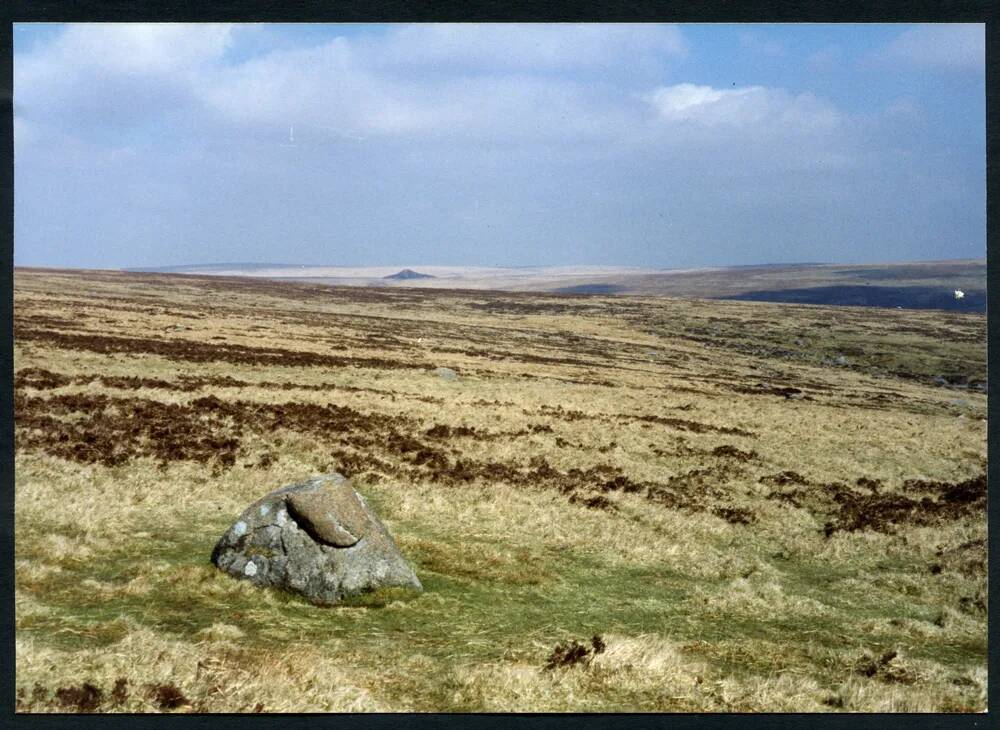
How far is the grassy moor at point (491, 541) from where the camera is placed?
9.02 metres

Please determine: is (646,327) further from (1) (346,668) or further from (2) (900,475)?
(1) (346,668)

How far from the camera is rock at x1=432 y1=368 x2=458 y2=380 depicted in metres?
40.3

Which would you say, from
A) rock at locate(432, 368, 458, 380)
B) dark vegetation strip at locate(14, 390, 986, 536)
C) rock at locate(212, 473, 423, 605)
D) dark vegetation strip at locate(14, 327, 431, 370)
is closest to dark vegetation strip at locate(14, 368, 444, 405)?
dark vegetation strip at locate(14, 390, 986, 536)

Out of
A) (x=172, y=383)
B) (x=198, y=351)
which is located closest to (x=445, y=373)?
(x=198, y=351)

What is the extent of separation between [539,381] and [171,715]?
120 feet

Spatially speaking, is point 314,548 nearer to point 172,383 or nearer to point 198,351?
point 172,383

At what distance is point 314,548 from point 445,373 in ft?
95.8

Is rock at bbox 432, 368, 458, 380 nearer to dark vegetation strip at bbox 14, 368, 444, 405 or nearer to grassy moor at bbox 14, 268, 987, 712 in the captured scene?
grassy moor at bbox 14, 268, 987, 712

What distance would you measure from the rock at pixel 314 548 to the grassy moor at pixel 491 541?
376 millimetres

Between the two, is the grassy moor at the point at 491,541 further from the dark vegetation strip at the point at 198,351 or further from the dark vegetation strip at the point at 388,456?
the dark vegetation strip at the point at 198,351

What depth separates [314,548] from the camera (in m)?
11.8

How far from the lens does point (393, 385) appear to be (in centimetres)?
3578

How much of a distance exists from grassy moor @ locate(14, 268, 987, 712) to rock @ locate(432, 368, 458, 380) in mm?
1415
